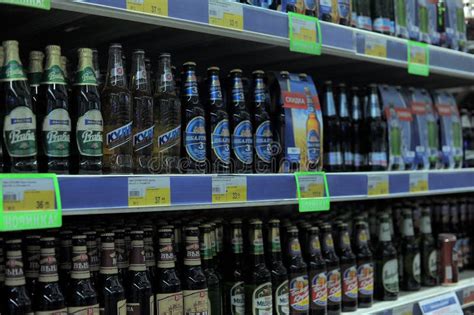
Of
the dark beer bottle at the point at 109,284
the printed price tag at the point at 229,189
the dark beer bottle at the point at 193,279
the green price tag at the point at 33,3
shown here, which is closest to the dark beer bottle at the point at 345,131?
the printed price tag at the point at 229,189

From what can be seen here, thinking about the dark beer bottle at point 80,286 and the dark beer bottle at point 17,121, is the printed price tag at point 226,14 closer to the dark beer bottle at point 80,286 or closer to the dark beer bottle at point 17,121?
the dark beer bottle at point 17,121

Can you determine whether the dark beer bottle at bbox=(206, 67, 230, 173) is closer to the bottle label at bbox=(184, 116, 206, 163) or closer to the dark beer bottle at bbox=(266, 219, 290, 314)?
the bottle label at bbox=(184, 116, 206, 163)

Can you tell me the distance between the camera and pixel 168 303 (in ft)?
5.09

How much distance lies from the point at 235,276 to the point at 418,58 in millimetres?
1063

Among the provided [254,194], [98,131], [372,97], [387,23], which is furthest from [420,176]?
[98,131]

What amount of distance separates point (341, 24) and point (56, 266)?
122 cm

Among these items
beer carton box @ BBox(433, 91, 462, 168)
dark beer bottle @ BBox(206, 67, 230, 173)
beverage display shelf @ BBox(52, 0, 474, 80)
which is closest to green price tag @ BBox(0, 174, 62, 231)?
beverage display shelf @ BBox(52, 0, 474, 80)

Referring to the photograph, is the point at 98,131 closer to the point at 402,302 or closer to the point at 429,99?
the point at 402,302

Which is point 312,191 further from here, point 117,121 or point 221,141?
point 117,121

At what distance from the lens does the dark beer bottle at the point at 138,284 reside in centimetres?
151

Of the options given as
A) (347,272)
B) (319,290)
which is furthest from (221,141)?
(347,272)

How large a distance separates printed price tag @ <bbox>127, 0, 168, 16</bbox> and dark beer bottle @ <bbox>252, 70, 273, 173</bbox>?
43 centimetres

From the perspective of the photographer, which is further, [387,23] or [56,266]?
[387,23]

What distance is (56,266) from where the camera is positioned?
1400 millimetres
